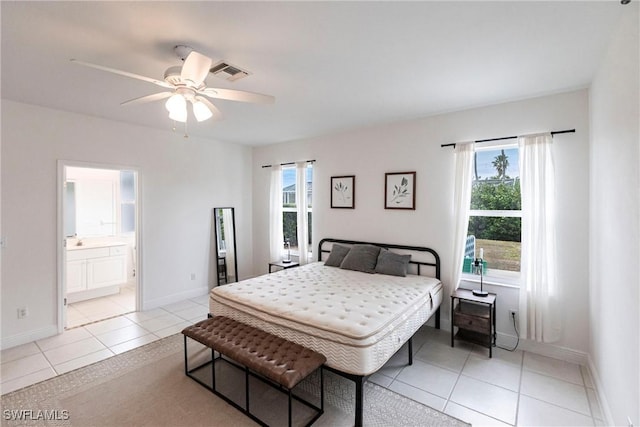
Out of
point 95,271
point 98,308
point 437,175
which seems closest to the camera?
point 437,175

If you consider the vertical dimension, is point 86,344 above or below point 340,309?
below

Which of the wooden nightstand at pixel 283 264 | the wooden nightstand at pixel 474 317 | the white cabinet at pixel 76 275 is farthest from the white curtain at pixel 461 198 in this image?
the white cabinet at pixel 76 275

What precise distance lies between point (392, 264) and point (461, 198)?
116cm

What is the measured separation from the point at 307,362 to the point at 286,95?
8.29 ft

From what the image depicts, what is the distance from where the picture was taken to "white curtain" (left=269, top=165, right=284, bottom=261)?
543 cm

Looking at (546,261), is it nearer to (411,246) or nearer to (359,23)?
(411,246)

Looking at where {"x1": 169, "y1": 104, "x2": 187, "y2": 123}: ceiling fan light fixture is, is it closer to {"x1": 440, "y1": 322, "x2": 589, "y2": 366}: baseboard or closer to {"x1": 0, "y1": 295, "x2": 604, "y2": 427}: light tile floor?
{"x1": 0, "y1": 295, "x2": 604, "y2": 427}: light tile floor

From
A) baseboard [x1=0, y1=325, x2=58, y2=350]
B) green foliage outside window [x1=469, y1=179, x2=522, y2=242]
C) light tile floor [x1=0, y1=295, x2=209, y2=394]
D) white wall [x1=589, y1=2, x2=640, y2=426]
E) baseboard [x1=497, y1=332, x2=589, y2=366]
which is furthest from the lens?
green foliage outside window [x1=469, y1=179, x2=522, y2=242]

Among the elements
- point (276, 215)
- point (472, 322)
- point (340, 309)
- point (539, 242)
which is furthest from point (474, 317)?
point (276, 215)

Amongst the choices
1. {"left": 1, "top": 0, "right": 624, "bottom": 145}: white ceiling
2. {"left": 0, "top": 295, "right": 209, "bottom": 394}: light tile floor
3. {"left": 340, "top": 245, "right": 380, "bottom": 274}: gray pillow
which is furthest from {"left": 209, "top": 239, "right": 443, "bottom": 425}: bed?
{"left": 1, "top": 0, "right": 624, "bottom": 145}: white ceiling

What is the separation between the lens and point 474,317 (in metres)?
3.11

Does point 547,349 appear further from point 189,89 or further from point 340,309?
point 189,89

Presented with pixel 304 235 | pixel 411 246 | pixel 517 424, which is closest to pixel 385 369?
pixel 517 424

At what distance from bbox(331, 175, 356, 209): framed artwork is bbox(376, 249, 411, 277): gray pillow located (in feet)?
3.31
